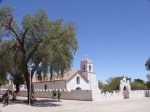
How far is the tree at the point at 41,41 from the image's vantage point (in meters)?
24.7

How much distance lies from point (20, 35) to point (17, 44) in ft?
3.82

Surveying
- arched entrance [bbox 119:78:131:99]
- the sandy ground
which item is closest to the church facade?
arched entrance [bbox 119:78:131:99]

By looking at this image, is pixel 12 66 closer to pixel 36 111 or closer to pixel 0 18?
pixel 0 18

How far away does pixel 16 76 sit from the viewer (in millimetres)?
35500

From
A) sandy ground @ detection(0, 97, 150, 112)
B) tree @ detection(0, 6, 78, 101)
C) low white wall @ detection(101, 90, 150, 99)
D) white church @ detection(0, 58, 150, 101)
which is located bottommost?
sandy ground @ detection(0, 97, 150, 112)

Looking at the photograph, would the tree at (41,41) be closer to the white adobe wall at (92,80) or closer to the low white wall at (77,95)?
the low white wall at (77,95)

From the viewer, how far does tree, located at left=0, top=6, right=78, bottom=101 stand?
2466cm

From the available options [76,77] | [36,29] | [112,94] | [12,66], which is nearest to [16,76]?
[12,66]

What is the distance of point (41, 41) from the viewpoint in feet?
85.1

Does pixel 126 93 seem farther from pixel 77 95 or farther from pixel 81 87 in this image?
pixel 81 87

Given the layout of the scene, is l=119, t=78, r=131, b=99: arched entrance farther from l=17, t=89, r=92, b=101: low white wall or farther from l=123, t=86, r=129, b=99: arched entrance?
l=17, t=89, r=92, b=101: low white wall

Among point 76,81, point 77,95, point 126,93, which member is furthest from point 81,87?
point 77,95

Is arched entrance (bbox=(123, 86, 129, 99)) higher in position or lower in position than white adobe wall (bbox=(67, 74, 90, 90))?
lower

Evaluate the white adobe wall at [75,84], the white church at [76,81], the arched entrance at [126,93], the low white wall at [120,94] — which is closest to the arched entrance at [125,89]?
the arched entrance at [126,93]
